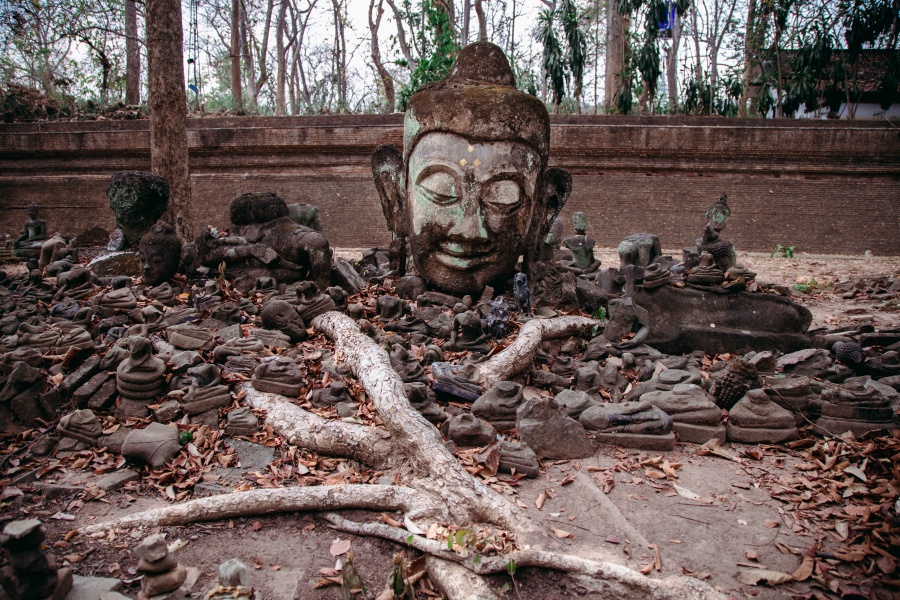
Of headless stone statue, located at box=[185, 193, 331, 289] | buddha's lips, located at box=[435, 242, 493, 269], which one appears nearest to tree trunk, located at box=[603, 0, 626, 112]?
buddha's lips, located at box=[435, 242, 493, 269]

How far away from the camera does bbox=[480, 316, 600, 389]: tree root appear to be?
153 inches

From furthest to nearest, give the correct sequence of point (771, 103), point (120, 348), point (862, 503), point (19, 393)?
point (771, 103) < point (120, 348) < point (19, 393) < point (862, 503)

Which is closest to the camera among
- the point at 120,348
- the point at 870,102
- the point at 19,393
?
the point at 19,393

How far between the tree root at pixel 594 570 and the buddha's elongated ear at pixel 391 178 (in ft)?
13.2

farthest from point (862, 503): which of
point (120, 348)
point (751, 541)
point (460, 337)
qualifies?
point (120, 348)

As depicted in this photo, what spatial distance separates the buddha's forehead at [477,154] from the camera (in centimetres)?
480

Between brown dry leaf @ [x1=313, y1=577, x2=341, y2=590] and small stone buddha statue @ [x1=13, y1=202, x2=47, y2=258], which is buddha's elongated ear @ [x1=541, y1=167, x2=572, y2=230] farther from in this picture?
small stone buddha statue @ [x1=13, y1=202, x2=47, y2=258]

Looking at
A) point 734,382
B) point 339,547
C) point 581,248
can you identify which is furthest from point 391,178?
point 339,547

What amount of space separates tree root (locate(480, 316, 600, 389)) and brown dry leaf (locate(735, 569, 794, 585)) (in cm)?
192

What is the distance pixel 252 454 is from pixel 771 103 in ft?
52.3

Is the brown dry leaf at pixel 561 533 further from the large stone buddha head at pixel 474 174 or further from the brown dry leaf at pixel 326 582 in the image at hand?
the large stone buddha head at pixel 474 174

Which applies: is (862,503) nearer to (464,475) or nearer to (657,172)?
(464,475)

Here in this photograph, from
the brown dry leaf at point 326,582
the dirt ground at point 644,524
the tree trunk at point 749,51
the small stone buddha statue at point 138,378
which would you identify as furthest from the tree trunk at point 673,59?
the brown dry leaf at point 326,582

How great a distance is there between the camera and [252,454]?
119 inches
